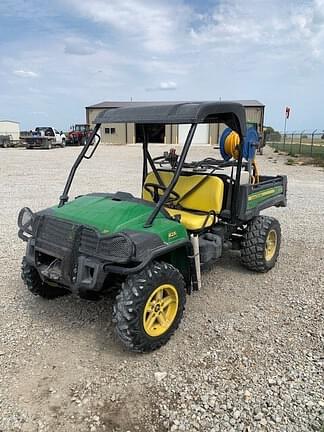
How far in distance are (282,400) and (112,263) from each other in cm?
143

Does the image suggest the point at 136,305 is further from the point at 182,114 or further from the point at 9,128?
the point at 9,128

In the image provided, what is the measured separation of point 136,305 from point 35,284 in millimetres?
1286

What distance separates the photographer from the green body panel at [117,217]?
2.91 m

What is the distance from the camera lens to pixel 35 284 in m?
3.51

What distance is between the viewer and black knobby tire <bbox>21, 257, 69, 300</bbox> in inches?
135

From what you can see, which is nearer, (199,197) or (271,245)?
(199,197)

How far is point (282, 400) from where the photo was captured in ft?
8.03

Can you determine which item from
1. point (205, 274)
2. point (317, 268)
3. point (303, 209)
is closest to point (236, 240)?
Answer: point (205, 274)

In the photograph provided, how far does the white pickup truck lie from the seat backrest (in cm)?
2695

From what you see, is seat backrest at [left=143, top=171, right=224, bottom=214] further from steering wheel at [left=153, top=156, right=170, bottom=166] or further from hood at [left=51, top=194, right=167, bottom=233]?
hood at [left=51, top=194, right=167, bottom=233]

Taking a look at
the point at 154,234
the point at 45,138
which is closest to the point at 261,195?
the point at 154,234

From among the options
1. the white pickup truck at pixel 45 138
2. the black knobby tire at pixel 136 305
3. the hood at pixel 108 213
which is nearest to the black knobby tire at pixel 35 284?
the hood at pixel 108 213

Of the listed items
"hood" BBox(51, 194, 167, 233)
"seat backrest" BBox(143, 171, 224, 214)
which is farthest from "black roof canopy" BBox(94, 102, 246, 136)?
"hood" BBox(51, 194, 167, 233)

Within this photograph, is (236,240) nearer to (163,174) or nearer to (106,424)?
(163,174)
